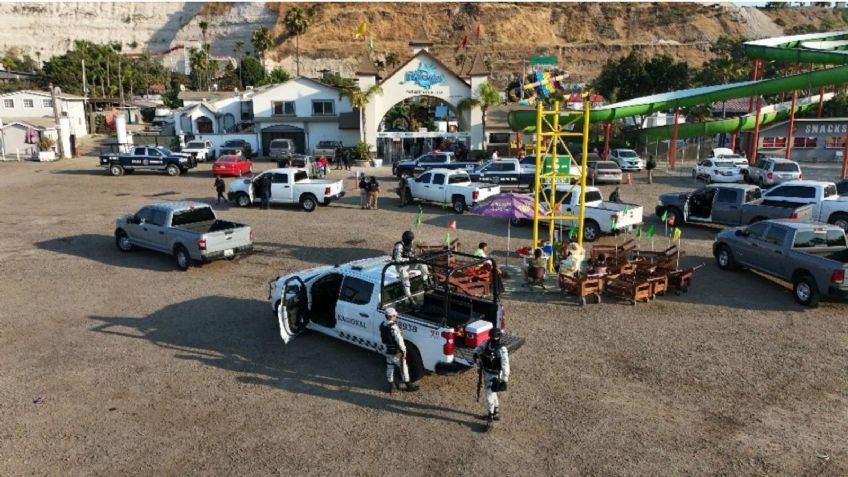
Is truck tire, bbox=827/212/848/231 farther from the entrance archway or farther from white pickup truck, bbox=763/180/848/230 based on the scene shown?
the entrance archway

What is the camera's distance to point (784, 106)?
154 feet

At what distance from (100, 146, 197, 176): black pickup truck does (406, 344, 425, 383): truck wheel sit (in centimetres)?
3417

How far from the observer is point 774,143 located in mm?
44719

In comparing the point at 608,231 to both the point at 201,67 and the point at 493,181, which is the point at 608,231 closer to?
the point at 493,181

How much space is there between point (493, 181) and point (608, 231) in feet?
38.1

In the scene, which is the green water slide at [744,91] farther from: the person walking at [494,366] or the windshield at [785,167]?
the person walking at [494,366]

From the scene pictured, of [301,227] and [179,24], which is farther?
[179,24]

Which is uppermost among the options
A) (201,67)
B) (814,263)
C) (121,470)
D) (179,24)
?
(179,24)

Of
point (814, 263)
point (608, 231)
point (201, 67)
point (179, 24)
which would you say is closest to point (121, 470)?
point (814, 263)

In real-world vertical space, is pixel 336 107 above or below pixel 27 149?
above

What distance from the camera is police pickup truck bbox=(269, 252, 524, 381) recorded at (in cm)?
923

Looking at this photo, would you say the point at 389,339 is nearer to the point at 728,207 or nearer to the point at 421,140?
the point at 728,207

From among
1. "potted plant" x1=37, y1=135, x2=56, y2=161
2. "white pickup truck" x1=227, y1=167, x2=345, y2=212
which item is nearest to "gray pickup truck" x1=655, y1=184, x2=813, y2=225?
"white pickup truck" x1=227, y1=167, x2=345, y2=212

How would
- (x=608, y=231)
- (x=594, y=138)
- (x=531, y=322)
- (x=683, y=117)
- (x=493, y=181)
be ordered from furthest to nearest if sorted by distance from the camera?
1. (x=683, y=117)
2. (x=594, y=138)
3. (x=493, y=181)
4. (x=608, y=231)
5. (x=531, y=322)
